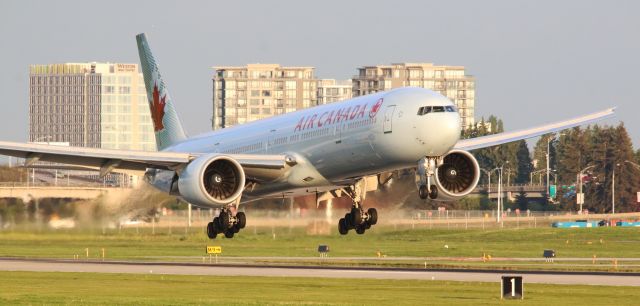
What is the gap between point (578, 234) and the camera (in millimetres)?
150625

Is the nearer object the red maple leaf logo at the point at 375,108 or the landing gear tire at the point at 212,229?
the red maple leaf logo at the point at 375,108

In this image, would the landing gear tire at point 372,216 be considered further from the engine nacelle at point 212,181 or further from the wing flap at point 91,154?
the wing flap at point 91,154

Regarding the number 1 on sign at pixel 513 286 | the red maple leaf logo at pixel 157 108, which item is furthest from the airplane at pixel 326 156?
the red maple leaf logo at pixel 157 108

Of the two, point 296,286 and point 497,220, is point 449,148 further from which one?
point 497,220

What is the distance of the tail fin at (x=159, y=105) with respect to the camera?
8538cm

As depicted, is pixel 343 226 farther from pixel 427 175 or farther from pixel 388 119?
pixel 388 119

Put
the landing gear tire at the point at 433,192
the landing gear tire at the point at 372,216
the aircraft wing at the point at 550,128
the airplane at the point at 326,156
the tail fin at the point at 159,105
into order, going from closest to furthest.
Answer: the airplane at the point at 326,156 → the landing gear tire at the point at 433,192 → the landing gear tire at the point at 372,216 → the aircraft wing at the point at 550,128 → the tail fin at the point at 159,105

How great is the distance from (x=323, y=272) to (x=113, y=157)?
24.3 m

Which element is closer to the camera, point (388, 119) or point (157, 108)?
point (388, 119)

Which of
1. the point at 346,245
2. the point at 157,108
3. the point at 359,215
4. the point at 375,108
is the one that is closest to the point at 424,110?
the point at 375,108

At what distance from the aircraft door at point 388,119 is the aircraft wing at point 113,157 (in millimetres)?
7299

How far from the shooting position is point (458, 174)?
66375mm

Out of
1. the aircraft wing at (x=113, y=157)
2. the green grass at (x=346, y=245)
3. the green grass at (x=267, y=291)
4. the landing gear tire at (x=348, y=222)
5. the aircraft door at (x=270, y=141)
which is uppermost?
the aircraft door at (x=270, y=141)

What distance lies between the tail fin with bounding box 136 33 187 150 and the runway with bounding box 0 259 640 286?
8997 millimetres
